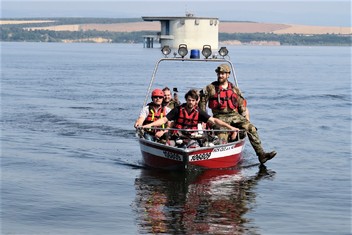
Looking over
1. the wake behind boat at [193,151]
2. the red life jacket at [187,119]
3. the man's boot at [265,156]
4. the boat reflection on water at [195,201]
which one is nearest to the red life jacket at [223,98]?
the wake behind boat at [193,151]

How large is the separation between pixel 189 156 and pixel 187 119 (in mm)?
761

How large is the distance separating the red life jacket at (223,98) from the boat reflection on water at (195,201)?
142cm

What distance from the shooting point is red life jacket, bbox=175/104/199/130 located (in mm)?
18344

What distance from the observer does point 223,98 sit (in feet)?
63.8

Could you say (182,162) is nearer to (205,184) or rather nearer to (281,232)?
(205,184)

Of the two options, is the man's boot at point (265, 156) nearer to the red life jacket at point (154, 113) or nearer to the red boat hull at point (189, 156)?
the red boat hull at point (189, 156)

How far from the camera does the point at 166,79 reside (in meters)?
54.8

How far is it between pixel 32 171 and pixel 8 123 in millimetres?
9485

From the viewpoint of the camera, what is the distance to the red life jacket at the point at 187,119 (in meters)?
18.3

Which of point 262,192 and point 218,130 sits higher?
point 218,130

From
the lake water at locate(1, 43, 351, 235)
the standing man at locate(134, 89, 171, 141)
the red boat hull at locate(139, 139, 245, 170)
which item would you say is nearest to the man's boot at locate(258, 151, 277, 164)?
the lake water at locate(1, 43, 351, 235)

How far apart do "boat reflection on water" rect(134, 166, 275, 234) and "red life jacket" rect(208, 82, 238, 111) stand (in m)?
1.42

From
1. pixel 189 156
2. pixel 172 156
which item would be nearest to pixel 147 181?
pixel 172 156

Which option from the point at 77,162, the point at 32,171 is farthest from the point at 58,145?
the point at 32,171
